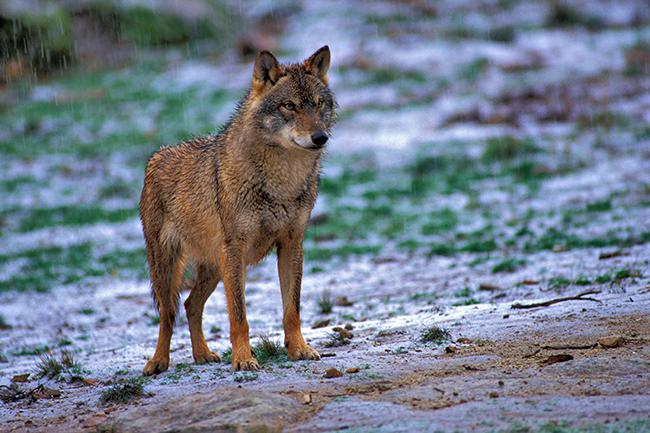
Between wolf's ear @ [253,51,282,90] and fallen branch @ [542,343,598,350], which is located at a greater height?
wolf's ear @ [253,51,282,90]

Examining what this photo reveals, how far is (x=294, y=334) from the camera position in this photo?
6.43 meters

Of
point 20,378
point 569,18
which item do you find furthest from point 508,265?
point 569,18

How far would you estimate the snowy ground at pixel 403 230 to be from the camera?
5091 millimetres

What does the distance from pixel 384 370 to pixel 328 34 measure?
26.0m

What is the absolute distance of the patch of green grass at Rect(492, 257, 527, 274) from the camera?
1005 cm

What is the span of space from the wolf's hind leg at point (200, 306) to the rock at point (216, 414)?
179cm

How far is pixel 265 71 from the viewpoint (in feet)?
21.9

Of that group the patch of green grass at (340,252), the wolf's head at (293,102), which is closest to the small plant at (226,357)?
the wolf's head at (293,102)

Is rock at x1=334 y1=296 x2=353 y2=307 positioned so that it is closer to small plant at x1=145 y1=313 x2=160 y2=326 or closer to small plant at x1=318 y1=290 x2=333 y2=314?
small plant at x1=318 y1=290 x2=333 y2=314

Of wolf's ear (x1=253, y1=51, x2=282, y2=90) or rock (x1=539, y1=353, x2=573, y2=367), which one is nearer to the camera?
rock (x1=539, y1=353, x2=573, y2=367)

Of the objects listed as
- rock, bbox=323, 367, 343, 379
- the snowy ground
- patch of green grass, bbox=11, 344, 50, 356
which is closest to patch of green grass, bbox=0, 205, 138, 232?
the snowy ground

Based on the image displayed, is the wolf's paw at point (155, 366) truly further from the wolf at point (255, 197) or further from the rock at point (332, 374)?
the rock at point (332, 374)

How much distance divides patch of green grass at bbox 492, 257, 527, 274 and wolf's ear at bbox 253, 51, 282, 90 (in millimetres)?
4634

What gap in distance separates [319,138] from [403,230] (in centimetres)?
774
